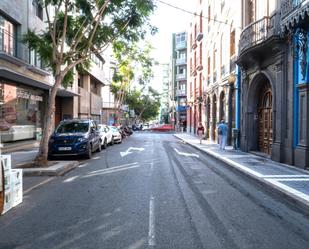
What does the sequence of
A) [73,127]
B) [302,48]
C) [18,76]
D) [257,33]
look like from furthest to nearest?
[18,76], [73,127], [257,33], [302,48]

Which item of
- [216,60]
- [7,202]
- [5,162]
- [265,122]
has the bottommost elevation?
[7,202]

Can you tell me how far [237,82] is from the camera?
2173cm

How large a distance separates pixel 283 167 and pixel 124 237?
30.8ft

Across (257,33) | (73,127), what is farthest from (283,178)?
(73,127)

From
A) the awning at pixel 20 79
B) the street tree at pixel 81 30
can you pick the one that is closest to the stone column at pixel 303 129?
the street tree at pixel 81 30

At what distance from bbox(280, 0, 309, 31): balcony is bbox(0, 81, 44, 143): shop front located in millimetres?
14007

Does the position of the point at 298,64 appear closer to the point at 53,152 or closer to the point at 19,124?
the point at 53,152

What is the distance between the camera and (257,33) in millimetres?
16391

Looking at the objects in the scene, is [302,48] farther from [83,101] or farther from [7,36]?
[83,101]

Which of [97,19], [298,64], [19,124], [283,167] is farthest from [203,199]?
[19,124]

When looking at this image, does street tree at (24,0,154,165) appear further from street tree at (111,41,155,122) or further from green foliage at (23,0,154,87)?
street tree at (111,41,155,122)

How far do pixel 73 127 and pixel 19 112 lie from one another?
6402 mm

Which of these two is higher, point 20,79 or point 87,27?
point 87,27

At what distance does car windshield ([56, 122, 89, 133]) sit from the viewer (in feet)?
57.5
